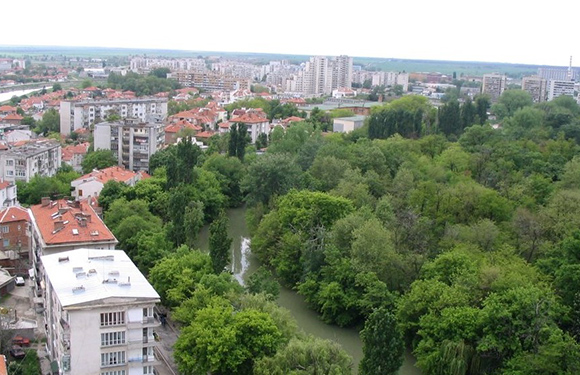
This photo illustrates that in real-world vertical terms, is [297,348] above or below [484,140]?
below

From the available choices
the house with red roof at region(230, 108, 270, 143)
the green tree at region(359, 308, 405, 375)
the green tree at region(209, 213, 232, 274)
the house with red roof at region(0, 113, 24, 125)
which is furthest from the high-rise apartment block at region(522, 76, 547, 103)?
the green tree at region(359, 308, 405, 375)

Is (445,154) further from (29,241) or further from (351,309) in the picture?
(29,241)

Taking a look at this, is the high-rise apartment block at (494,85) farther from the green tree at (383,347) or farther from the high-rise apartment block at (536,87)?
the green tree at (383,347)

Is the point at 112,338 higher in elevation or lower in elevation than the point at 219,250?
lower

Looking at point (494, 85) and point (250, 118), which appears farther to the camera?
point (494, 85)

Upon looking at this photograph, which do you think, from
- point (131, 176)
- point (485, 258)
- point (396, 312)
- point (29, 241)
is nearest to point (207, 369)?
point (396, 312)

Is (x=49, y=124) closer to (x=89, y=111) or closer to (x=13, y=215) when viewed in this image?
(x=89, y=111)

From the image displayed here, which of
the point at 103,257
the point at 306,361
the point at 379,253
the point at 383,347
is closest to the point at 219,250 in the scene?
the point at 103,257
